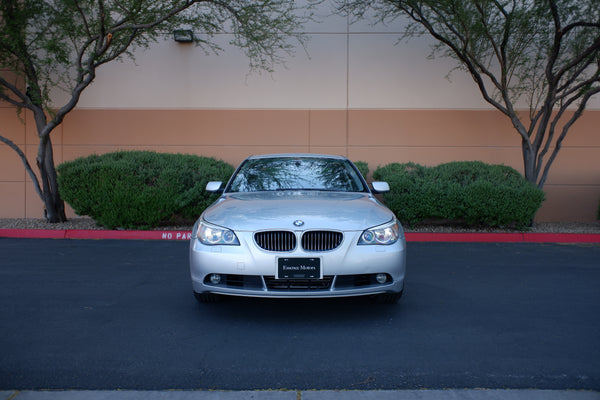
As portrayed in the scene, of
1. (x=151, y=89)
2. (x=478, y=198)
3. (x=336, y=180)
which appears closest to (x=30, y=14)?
(x=151, y=89)

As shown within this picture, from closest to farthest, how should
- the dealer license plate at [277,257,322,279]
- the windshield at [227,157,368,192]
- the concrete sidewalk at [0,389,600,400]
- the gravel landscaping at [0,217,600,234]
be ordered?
the concrete sidewalk at [0,389,600,400] < the dealer license plate at [277,257,322,279] < the windshield at [227,157,368,192] < the gravel landscaping at [0,217,600,234]

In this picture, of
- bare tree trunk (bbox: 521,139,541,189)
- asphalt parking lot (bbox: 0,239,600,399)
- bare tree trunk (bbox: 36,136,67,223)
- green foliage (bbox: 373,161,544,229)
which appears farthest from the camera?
bare tree trunk (bbox: 521,139,541,189)

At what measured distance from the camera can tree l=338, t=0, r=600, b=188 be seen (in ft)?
31.0

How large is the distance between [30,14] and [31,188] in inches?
159

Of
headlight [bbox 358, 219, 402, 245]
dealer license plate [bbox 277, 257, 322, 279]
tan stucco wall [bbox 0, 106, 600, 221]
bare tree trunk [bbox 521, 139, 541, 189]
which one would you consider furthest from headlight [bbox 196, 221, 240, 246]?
bare tree trunk [bbox 521, 139, 541, 189]

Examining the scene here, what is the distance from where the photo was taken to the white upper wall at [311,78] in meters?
11.8

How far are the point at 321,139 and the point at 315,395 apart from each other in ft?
30.0

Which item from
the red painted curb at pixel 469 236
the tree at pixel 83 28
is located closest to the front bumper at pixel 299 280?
the red painted curb at pixel 469 236

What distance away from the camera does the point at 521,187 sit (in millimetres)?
9781

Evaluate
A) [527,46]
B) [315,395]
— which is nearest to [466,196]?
[527,46]

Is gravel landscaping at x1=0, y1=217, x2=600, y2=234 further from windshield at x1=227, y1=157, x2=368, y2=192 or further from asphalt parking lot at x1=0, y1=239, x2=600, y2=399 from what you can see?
windshield at x1=227, y1=157, x2=368, y2=192

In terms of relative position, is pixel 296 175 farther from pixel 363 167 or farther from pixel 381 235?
pixel 363 167

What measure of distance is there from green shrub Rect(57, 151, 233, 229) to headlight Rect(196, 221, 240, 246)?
5.35 metres

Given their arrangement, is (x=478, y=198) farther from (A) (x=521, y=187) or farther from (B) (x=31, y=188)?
(B) (x=31, y=188)
